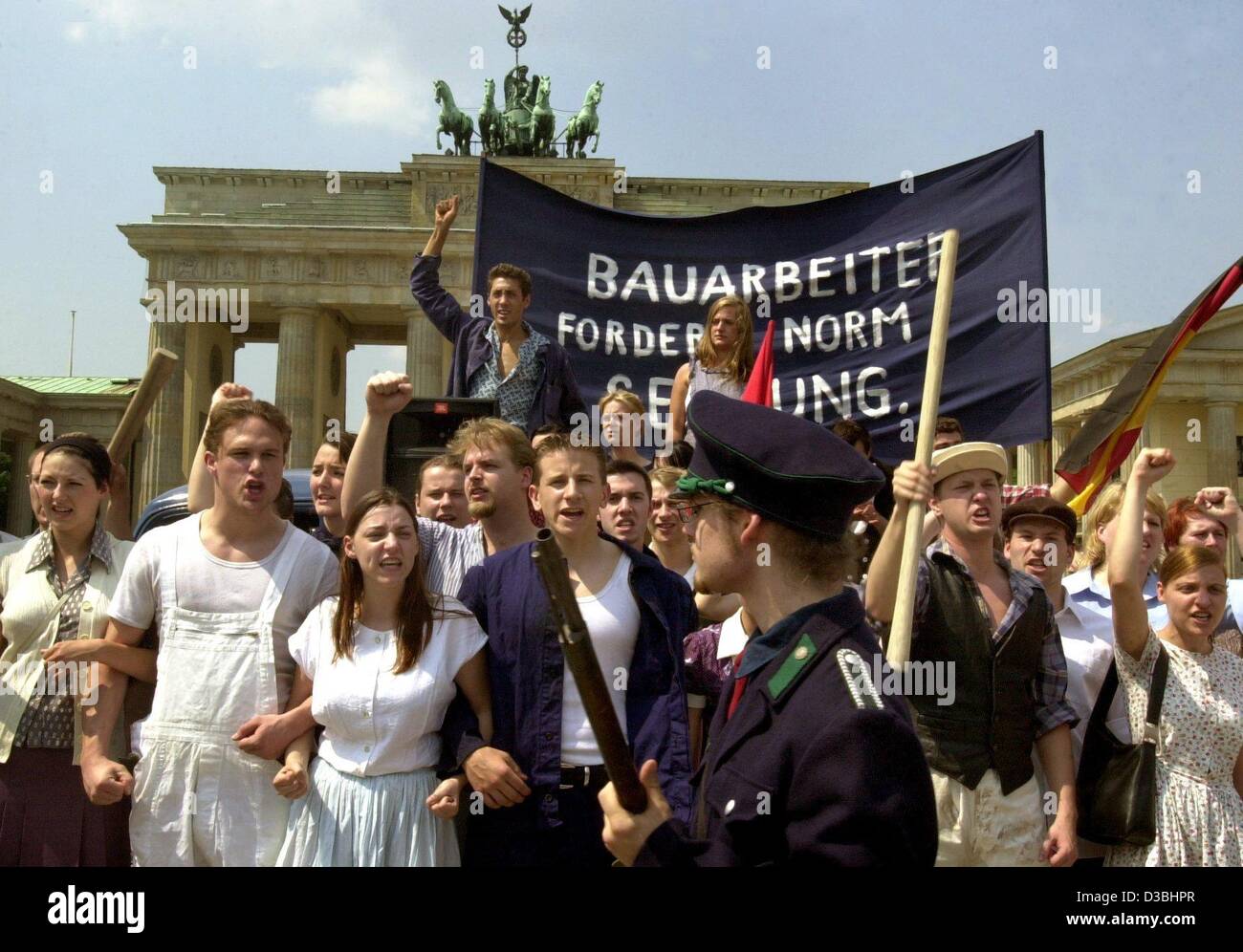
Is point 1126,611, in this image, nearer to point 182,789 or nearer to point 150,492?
point 182,789

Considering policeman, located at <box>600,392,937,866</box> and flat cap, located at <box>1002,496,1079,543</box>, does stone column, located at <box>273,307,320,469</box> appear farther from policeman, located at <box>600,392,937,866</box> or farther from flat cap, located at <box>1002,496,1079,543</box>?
policeman, located at <box>600,392,937,866</box>

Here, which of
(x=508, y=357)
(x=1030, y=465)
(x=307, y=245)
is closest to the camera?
(x=508, y=357)

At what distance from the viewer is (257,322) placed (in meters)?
46.2

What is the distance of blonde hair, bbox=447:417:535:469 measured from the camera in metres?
4.72

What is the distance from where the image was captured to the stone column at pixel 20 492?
4400 centimetres

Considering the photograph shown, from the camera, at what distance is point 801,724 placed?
7.39ft

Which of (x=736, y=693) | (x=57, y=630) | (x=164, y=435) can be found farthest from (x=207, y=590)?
(x=164, y=435)

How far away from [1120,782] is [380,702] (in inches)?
108

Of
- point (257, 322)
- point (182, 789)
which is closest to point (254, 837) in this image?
point (182, 789)

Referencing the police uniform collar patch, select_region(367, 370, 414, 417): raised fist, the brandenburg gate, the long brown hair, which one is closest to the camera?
the police uniform collar patch

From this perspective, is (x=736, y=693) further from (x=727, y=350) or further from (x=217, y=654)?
(x=727, y=350)

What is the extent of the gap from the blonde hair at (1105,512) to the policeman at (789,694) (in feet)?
10.9

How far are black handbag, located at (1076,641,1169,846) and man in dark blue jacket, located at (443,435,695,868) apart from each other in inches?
64.4

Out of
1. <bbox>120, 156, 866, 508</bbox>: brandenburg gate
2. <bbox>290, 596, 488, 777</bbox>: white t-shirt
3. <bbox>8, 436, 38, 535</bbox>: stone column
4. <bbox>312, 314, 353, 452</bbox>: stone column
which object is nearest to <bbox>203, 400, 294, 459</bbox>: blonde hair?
<bbox>290, 596, 488, 777</bbox>: white t-shirt
